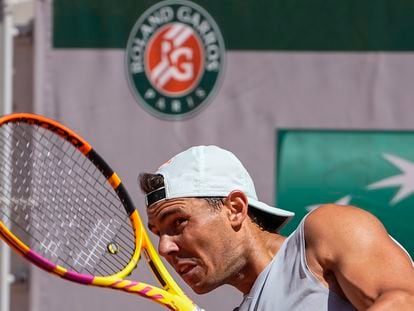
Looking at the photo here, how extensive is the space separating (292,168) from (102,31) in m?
1.02

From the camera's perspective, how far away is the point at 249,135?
5352 millimetres

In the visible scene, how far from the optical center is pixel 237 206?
3070 millimetres

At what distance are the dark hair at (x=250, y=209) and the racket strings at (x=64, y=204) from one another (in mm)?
485

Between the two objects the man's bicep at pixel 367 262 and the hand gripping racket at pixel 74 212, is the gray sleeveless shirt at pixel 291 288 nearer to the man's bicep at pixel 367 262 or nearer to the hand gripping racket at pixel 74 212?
the man's bicep at pixel 367 262

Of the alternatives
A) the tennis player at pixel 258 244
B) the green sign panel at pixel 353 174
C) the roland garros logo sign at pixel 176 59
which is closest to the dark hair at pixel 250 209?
the tennis player at pixel 258 244

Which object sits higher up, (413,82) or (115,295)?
(413,82)

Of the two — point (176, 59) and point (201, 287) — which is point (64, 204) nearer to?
point (201, 287)

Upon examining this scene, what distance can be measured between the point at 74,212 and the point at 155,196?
995 mm

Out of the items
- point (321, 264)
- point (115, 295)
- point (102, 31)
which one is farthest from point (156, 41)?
point (321, 264)

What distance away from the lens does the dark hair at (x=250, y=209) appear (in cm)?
306

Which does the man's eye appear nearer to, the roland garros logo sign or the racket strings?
the racket strings

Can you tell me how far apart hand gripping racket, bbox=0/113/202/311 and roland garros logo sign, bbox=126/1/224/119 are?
0.55 m

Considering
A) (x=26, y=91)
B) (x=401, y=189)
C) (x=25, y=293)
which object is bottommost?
(x=25, y=293)

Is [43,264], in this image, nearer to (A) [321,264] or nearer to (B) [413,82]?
(A) [321,264]
